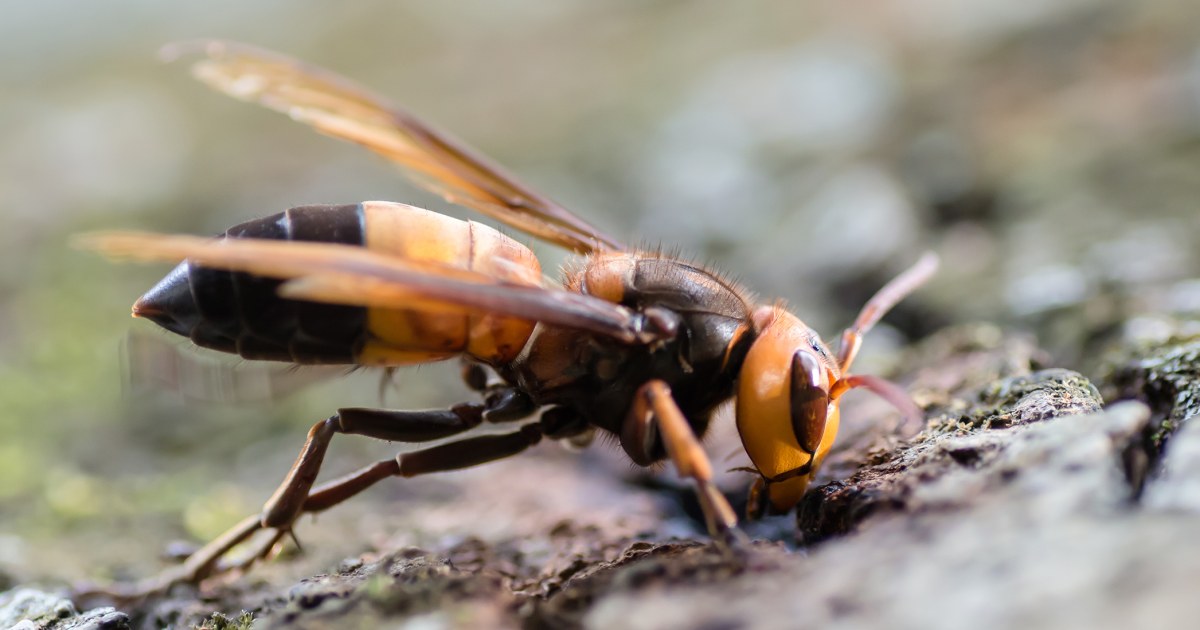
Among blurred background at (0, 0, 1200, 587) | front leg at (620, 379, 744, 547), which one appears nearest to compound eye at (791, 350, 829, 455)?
front leg at (620, 379, 744, 547)

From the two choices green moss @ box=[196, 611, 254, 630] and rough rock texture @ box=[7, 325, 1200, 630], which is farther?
green moss @ box=[196, 611, 254, 630]

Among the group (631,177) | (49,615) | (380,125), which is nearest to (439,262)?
(380,125)

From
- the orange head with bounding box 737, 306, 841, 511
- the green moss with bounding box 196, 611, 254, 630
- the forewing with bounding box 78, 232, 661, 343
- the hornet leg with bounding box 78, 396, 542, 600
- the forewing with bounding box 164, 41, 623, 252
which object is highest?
the forewing with bounding box 164, 41, 623, 252

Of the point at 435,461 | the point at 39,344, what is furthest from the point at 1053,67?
the point at 39,344

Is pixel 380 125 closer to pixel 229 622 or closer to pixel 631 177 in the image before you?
pixel 229 622

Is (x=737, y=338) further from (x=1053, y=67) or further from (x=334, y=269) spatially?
(x=1053, y=67)

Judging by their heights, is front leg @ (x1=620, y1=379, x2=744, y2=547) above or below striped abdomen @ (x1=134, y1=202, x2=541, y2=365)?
below

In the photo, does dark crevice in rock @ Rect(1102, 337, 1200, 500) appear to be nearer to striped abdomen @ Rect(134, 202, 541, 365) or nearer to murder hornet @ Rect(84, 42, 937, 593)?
murder hornet @ Rect(84, 42, 937, 593)

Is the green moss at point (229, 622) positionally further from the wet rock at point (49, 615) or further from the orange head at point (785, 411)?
the orange head at point (785, 411)
